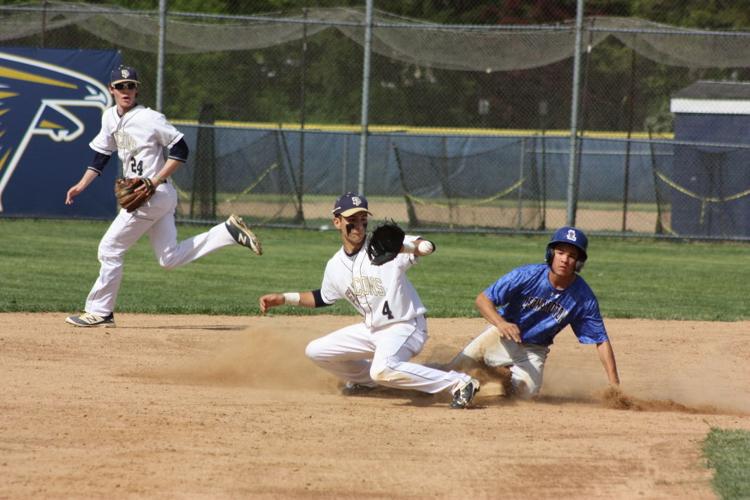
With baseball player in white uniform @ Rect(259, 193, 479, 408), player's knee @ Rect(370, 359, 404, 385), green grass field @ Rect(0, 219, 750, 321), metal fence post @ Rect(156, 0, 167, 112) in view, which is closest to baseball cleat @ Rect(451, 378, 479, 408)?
baseball player in white uniform @ Rect(259, 193, 479, 408)

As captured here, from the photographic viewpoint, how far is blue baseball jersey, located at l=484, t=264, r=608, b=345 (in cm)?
657

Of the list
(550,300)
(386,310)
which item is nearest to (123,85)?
(386,310)

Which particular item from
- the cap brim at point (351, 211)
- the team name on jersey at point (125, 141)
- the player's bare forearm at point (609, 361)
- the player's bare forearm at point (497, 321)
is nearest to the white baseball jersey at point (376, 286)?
the cap brim at point (351, 211)

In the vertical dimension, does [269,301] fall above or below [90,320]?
above

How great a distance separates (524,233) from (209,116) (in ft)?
17.8

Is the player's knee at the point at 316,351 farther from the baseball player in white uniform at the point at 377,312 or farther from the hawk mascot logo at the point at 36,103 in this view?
the hawk mascot logo at the point at 36,103

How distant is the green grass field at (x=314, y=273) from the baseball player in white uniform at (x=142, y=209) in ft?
4.60

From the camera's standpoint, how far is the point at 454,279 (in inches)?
513

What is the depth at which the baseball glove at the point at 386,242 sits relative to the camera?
611cm

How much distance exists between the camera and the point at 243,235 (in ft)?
27.5

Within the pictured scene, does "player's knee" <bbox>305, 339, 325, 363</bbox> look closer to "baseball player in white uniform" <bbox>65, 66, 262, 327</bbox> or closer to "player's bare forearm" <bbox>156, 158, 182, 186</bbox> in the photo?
"baseball player in white uniform" <bbox>65, 66, 262, 327</bbox>

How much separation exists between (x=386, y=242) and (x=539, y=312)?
1.18m

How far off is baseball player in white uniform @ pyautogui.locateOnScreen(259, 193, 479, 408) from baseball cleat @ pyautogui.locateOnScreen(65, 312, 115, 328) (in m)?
2.60

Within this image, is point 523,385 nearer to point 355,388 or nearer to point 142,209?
point 355,388
